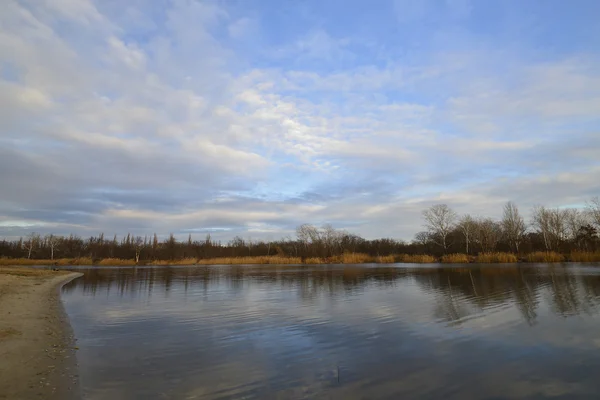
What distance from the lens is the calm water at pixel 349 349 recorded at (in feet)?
17.2

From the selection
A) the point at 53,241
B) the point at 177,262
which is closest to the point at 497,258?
the point at 177,262

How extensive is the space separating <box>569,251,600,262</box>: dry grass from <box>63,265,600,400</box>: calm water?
29.0m

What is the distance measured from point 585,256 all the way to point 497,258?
26.8 ft

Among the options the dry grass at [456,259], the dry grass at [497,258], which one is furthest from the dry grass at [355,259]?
the dry grass at [497,258]

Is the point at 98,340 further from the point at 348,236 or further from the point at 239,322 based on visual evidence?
the point at 348,236

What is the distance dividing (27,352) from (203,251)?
7386cm

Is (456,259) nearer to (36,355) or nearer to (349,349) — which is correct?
(349,349)

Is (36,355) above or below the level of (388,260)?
below

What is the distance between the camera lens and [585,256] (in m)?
36.8

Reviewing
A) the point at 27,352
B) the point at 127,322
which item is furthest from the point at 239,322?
the point at 27,352

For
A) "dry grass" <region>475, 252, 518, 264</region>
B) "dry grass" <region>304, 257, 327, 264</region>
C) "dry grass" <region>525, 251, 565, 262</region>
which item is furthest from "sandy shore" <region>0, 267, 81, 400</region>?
"dry grass" <region>304, 257, 327, 264</region>

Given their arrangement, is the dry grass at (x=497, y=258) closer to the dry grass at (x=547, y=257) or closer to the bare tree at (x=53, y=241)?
the dry grass at (x=547, y=257)

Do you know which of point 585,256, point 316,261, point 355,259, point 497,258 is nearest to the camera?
point 585,256

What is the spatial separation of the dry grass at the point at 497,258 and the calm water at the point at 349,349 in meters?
29.8
